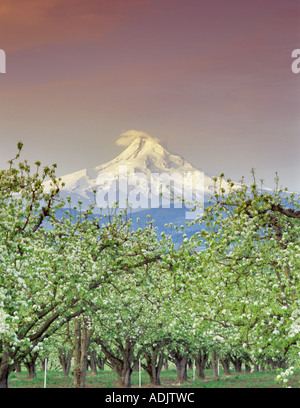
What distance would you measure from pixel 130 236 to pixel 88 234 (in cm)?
189

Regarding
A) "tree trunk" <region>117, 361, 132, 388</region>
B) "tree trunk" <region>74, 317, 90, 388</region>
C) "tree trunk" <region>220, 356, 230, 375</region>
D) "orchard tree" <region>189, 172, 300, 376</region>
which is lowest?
"tree trunk" <region>220, 356, 230, 375</region>

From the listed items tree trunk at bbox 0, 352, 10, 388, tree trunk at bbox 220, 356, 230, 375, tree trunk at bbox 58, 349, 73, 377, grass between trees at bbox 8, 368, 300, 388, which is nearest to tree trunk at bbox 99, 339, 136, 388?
grass between trees at bbox 8, 368, 300, 388

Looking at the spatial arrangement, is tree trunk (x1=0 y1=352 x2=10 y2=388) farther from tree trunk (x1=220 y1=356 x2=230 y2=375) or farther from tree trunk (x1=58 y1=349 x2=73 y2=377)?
tree trunk (x1=220 y1=356 x2=230 y2=375)

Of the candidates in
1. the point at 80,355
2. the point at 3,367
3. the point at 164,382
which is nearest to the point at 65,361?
the point at 164,382

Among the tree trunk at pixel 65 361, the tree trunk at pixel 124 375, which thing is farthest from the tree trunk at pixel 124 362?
the tree trunk at pixel 65 361

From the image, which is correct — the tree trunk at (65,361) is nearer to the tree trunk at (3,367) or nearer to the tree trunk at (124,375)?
the tree trunk at (124,375)

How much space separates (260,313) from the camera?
55.6 ft

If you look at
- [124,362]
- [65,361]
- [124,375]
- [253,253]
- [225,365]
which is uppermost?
[253,253]

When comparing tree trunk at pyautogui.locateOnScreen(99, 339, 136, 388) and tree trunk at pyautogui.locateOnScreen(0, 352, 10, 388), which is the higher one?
tree trunk at pyautogui.locateOnScreen(0, 352, 10, 388)

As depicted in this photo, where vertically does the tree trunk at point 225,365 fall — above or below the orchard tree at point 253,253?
below

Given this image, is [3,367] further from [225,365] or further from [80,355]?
[225,365]

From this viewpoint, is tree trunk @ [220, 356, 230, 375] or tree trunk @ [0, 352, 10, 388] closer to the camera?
tree trunk @ [0, 352, 10, 388]
